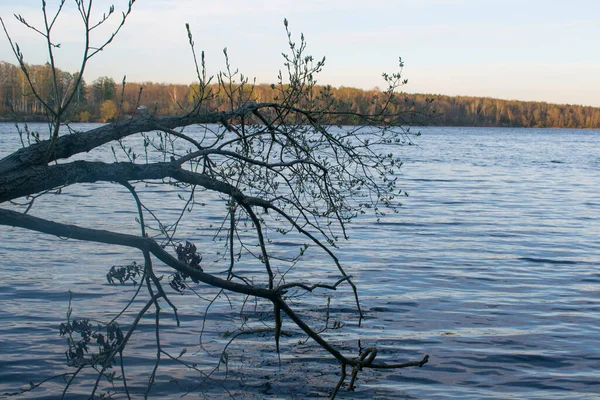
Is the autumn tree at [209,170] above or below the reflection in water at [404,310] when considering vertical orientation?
→ above

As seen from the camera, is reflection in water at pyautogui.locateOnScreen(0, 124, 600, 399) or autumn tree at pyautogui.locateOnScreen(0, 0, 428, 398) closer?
autumn tree at pyautogui.locateOnScreen(0, 0, 428, 398)

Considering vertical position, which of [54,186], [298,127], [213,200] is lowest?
[213,200]

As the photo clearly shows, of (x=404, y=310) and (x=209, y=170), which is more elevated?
(x=209, y=170)

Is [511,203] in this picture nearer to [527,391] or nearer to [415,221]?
[415,221]

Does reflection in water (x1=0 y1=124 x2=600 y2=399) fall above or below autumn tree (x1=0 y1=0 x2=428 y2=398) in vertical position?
below

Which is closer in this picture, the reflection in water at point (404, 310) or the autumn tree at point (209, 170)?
the autumn tree at point (209, 170)

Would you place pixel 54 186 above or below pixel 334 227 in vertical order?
above

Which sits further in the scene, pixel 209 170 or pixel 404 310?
pixel 404 310

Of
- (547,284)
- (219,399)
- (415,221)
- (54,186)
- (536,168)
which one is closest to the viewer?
(54,186)

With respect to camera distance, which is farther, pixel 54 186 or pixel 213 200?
pixel 213 200

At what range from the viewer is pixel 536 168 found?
47375mm

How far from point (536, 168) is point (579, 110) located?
15244 cm

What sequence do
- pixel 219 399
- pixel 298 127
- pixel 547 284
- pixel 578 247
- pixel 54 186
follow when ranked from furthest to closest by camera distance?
1. pixel 578 247
2. pixel 547 284
3. pixel 219 399
4. pixel 298 127
5. pixel 54 186

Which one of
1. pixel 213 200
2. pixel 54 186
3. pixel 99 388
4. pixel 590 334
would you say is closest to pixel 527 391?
pixel 590 334
